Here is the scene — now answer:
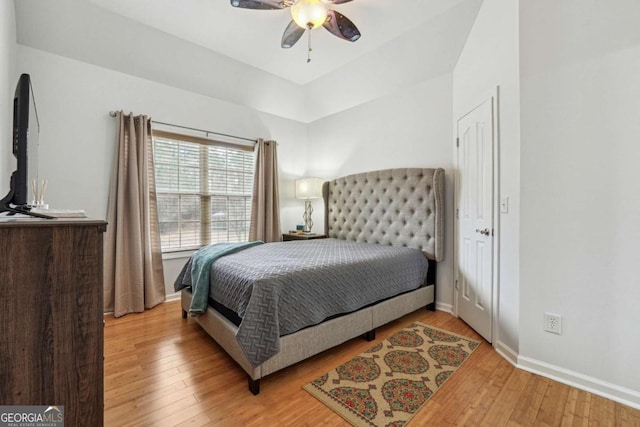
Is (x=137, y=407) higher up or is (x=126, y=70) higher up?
(x=126, y=70)

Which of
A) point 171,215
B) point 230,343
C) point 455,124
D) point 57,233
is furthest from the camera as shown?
point 171,215

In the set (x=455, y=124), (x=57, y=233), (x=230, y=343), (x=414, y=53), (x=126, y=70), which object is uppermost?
(x=414, y=53)

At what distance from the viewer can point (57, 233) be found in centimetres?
94

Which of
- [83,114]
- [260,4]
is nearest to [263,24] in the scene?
[260,4]

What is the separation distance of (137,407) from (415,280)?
96.9 inches

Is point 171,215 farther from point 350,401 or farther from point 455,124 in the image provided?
point 455,124

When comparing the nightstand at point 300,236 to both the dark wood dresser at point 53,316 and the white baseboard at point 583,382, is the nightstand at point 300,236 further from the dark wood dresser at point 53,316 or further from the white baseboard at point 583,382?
the dark wood dresser at point 53,316

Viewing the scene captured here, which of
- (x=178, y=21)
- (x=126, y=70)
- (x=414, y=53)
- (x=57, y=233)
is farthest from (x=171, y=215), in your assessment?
(x=414, y=53)

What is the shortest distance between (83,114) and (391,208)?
3.53m

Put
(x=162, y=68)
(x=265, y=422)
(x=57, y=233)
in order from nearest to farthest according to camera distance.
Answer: (x=57, y=233) < (x=265, y=422) < (x=162, y=68)

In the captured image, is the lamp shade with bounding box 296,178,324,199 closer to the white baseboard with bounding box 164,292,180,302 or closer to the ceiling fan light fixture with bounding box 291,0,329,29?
the white baseboard with bounding box 164,292,180,302

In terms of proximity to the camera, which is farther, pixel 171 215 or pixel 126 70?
pixel 171 215

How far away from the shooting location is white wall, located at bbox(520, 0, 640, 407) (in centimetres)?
164

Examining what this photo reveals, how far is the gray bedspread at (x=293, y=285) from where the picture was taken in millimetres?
1684
